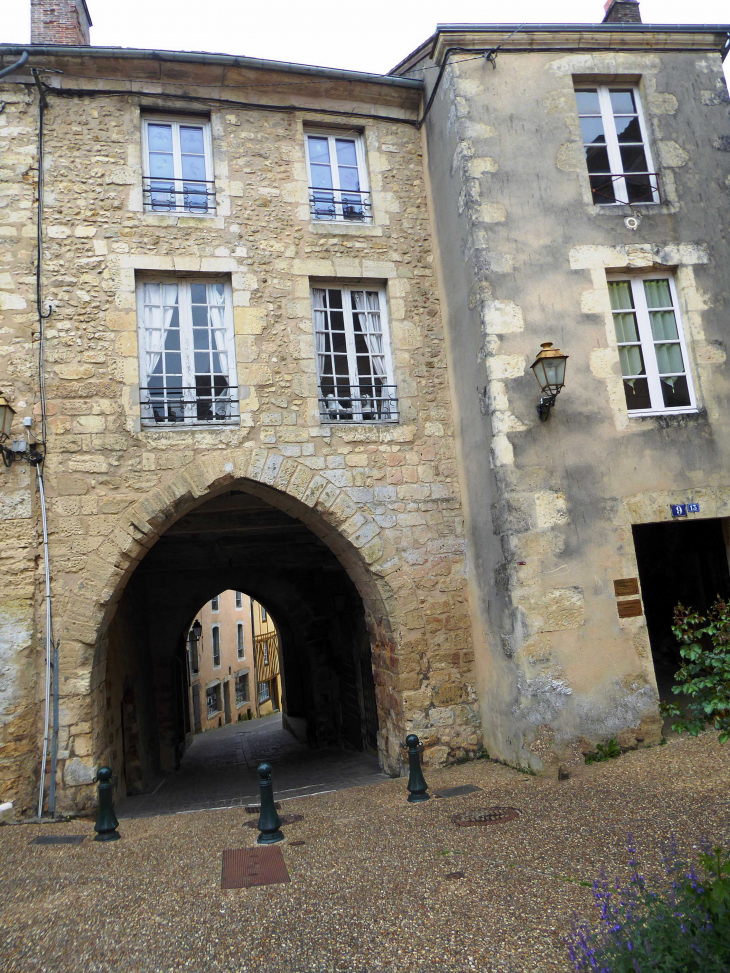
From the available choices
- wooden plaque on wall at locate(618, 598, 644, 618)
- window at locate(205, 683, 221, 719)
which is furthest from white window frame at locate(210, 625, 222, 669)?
wooden plaque on wall at locate(618, 598, 644, 618)

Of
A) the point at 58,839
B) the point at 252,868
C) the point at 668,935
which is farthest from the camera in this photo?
the point at 58,839

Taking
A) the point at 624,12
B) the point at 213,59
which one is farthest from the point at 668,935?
the point at 624,12

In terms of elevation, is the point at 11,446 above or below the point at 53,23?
below

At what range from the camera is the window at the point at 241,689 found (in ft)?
84.7

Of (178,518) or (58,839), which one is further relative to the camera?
(178,518)

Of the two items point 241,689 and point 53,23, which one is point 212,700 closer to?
point 241,689

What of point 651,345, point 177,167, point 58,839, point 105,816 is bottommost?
point 58,839

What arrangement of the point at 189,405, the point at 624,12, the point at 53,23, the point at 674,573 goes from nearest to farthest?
1. the point at 189,405
2. the point at 53,23
3. the point at 624,12
4. the point at 674,573

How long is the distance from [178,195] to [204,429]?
2295 millimetres

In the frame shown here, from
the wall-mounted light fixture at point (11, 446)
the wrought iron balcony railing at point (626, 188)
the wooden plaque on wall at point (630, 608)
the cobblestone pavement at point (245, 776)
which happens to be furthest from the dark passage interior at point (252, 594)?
the wrought iron balcony railing at point (626, 188)

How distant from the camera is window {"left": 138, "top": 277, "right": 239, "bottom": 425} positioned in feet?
20.7

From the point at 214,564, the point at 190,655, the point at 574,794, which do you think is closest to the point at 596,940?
the point at 574,794

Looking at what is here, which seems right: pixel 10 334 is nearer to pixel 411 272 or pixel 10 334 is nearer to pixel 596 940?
pixel 411 272

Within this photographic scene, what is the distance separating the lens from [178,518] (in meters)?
6.38
